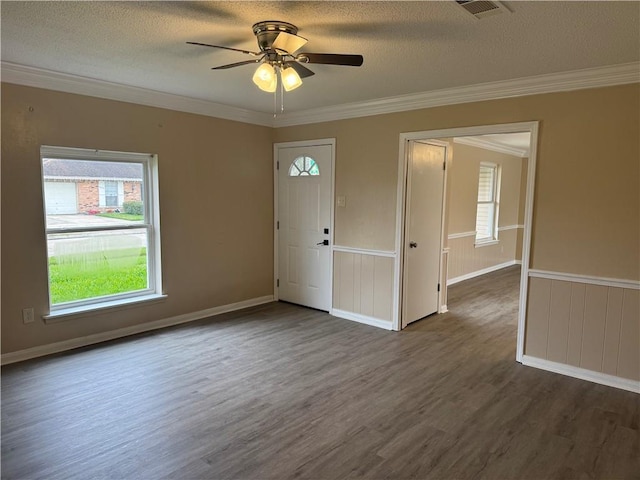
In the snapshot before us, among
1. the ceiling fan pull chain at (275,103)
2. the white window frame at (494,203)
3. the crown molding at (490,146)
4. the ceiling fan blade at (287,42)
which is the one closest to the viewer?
the ceiling fan blade at (287,42)

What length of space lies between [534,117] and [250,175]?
A: 3.18 meters

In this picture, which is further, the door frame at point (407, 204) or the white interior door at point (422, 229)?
the white interior door at point (422, 229)

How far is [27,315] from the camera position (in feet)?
11.8

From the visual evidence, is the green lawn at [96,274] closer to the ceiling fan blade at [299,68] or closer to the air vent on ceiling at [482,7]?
the ceiling fan blade at [299,68]

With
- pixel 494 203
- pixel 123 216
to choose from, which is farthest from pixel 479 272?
pixel 123 216

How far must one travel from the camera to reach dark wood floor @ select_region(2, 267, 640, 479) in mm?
2303

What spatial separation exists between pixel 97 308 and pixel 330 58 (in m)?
3.21

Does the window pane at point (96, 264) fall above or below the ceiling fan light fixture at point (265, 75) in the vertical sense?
below

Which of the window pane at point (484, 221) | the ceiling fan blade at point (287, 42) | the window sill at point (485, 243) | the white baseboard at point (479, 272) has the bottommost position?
the white baseboard at point (479, 272)

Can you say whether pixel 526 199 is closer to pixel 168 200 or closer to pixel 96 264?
pixel 168 200

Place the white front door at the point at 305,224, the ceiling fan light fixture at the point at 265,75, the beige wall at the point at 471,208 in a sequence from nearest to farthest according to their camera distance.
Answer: the ceiling fan light fixture at the point at 265,75 → the white front door at the point at 305,224 → the beige wall at the point at 471,208

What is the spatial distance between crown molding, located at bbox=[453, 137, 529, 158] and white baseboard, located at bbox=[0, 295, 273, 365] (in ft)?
13.0

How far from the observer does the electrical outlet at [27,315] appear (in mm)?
3588

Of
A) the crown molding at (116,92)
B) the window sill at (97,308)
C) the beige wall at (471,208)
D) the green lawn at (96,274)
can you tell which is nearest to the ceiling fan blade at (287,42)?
the crown molding at (116,92)
